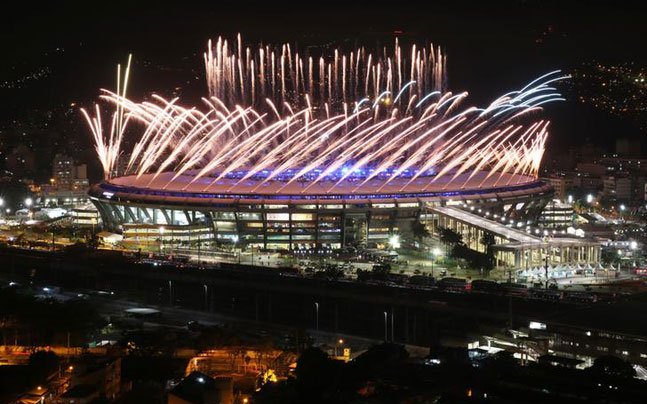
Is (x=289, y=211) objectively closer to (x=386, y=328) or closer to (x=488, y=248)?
(x=488, y=248)

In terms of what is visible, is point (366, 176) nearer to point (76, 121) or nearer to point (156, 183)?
point (156, 183)

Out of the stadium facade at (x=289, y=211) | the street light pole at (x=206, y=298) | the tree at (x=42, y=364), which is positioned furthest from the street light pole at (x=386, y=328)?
the stadium facade at (x=289, y=211)

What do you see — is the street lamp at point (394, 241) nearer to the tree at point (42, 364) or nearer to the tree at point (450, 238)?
the tree at point (450, 238)

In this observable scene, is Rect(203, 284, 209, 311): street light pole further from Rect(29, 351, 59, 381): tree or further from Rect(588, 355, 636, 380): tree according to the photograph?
Rect(588, 355, 636, 380): tree

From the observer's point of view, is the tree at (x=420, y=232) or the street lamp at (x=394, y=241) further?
the street lamp at (x=394, y=241)

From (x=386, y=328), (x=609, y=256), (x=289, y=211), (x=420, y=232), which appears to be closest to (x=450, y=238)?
(x=420, y=232)

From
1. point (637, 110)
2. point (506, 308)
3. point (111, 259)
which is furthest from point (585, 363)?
point (637, 110)

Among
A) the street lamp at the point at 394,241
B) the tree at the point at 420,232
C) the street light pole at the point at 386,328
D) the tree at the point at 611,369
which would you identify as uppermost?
the tree at the point at 420,232

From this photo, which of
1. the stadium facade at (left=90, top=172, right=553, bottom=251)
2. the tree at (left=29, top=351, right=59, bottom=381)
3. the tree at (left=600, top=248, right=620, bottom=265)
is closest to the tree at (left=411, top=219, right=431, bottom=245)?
the stadium facade at (left=90, top=172, right=553, bottom=251)
